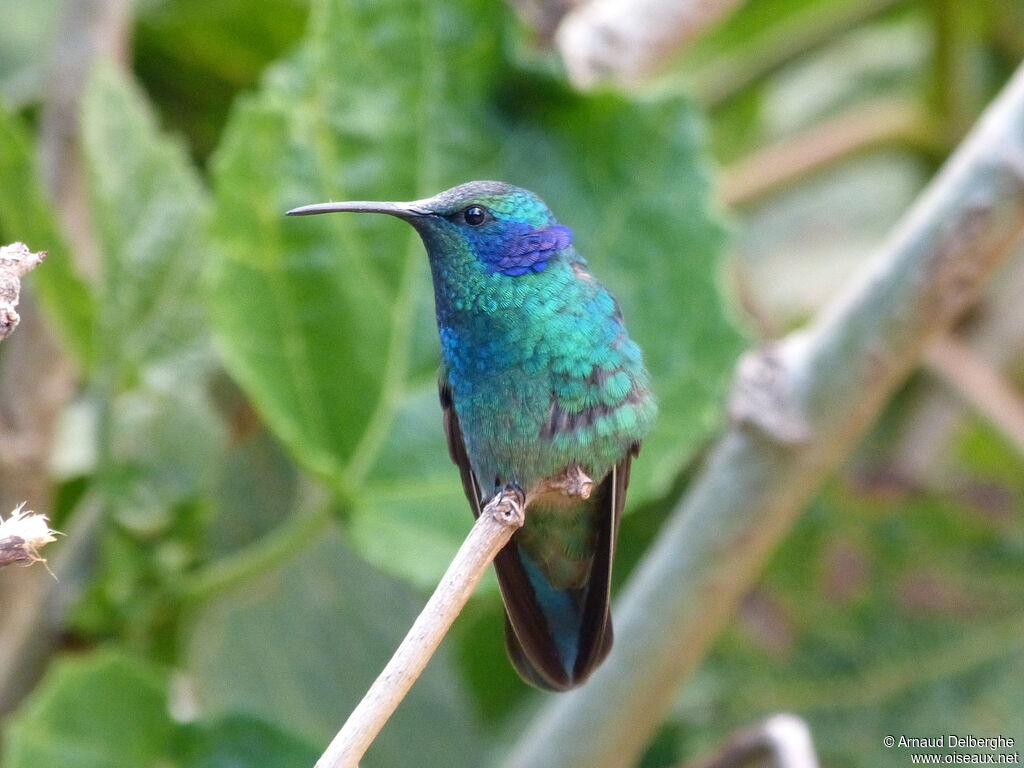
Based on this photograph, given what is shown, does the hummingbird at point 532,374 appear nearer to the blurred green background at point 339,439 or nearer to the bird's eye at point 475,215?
the bird's eye at point 475,215

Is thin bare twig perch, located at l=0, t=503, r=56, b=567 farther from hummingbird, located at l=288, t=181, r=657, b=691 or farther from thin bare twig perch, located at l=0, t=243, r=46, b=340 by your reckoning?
hummingbird, located at l=288, t=181, r=657, b=691

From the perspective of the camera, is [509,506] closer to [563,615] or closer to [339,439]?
[563,615]

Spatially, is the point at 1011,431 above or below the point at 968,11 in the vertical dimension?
below

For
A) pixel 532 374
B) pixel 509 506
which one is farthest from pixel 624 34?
pixel 509 506

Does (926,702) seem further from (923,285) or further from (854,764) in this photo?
(923,285)

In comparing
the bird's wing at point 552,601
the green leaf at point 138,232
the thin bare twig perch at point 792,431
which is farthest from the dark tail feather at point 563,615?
the green leaf at point 138,232

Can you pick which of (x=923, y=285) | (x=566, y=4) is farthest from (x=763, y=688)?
(x=566, y=4)
